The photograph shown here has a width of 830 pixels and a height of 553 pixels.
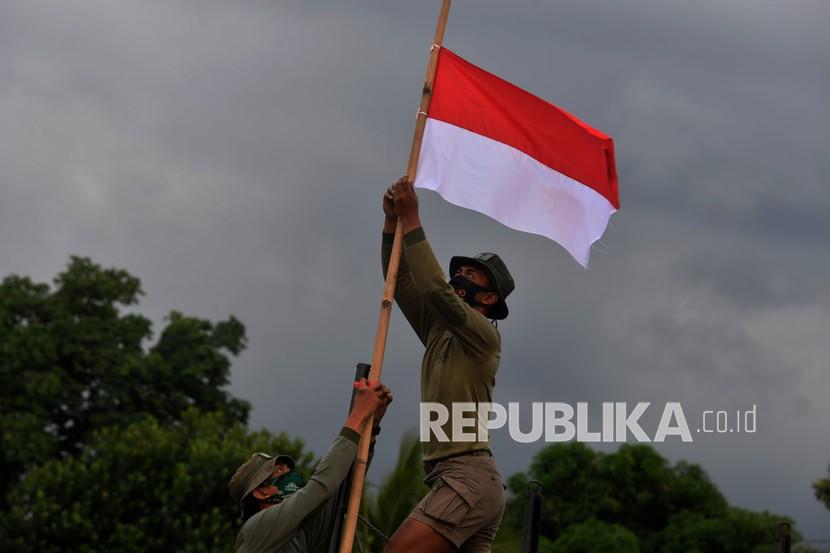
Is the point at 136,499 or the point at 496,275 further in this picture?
the point at 136,499

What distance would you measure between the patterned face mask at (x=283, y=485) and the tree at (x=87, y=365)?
28201 millimetres

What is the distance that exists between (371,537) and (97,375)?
18740mm

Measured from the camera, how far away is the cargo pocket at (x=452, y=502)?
683 cm

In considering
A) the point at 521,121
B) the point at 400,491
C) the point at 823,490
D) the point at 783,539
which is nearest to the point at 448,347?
the point at 521,121

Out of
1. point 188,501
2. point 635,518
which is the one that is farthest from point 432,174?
point 635,518

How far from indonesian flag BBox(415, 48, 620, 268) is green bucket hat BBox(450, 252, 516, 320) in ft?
1.37

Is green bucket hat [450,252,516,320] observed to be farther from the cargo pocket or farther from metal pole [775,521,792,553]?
metal pole [775,521,792,553]

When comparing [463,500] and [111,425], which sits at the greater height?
[111,425]

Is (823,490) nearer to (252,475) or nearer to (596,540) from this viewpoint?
(596,540)

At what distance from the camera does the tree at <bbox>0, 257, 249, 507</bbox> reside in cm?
3509

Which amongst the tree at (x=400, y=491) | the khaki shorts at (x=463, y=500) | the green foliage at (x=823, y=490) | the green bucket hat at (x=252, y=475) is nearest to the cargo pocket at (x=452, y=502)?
the khaki shorts at (x=463, y=500)

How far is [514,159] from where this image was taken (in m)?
7.97

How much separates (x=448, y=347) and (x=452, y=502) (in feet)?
2.74

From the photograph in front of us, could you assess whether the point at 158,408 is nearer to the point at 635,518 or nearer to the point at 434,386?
the point at 635,518
